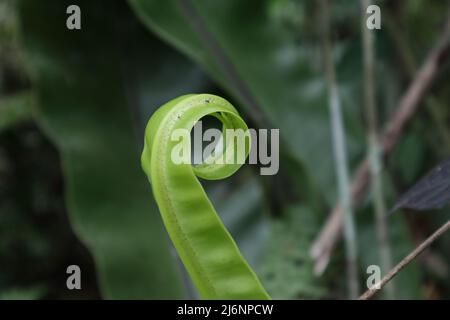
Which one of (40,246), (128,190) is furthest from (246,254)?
(40,246)

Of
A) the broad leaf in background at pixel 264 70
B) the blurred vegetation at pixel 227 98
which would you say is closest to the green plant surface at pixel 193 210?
the blurred vegetation at pixel 227 98

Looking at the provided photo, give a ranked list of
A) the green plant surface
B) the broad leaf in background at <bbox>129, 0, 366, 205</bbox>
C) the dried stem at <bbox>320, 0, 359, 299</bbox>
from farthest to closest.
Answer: the broad leaf in background at <bbox>129, 0, 366, 205</bbox> → the dried stem at <bbox>320, 0, 359, 299</bbox> → the green plant surface

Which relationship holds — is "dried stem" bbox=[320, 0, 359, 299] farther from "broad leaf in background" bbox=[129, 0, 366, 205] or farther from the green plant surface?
the green plant surface

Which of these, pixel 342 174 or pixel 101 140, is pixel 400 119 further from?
pixel 101 140

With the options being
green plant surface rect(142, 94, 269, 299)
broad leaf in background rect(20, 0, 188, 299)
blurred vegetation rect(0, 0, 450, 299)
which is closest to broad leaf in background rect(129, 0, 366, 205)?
blurred vegetation rect(0, 0, 450, 299)

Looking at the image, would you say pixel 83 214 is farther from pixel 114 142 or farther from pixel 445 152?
pixel 445 152

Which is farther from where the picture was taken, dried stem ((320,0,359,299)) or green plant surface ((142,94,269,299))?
Result: dried stem ((320,0,359,299))

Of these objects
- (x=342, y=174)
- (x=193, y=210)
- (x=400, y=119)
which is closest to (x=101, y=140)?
(x=342, y=174)
